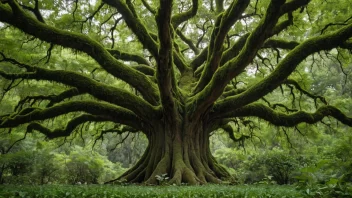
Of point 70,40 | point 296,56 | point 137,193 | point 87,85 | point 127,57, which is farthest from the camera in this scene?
point 127,57

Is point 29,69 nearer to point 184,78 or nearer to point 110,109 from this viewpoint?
point 110,109

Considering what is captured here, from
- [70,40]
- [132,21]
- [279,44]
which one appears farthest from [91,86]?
[279,44]

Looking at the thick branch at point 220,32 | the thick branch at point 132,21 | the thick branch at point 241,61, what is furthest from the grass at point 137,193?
the thick branch at point 132,21

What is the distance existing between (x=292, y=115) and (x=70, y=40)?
25.4ft

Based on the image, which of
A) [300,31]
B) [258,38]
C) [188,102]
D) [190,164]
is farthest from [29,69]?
[300,31]

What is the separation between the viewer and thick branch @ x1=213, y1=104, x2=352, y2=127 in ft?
34.1

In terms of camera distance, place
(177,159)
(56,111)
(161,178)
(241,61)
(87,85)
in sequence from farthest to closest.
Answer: (56,111)
(177,159)
(87,85)
(241,61)
(161,178)

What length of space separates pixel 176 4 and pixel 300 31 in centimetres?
553

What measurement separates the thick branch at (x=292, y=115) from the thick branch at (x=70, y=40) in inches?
149

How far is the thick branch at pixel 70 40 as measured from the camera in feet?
22.2

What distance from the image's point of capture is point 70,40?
7.71 meters

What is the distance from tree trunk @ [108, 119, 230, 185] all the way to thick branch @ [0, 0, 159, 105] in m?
1.79

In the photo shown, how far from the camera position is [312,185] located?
3.35 meters

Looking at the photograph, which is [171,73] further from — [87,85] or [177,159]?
[177,159]
